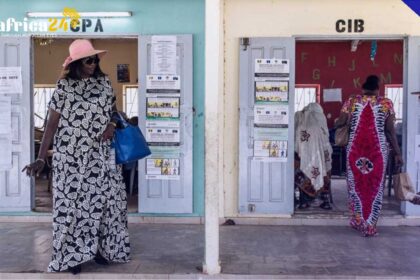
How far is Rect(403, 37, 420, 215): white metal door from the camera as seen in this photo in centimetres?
716

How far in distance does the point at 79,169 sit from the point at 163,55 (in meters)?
2.47

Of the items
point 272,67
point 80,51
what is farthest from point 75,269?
point 272,67

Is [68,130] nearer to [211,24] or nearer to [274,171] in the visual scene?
[211,24]

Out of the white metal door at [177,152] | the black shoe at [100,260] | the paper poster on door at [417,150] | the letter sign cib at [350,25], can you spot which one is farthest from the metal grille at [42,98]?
the paper poster on door at [417,150]

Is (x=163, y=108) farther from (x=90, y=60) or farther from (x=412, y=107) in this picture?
(x=412, y=107)

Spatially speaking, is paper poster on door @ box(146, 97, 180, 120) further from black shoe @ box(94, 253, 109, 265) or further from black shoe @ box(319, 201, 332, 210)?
black shoe @ box(319, 201, 332, 210)

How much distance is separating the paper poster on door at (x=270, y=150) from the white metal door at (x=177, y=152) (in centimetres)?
82

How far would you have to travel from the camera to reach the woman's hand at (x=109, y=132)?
5262 millimetres

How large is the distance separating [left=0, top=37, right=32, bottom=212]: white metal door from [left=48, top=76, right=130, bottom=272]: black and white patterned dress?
2.31 metres

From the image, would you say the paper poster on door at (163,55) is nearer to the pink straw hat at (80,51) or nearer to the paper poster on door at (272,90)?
the paper poster on door at (272,90)

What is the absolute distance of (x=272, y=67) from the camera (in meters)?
7.25

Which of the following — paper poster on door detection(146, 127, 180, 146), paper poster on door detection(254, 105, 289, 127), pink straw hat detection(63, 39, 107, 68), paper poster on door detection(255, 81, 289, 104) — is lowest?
paper poster on door detection(146, 127, 180, 146)

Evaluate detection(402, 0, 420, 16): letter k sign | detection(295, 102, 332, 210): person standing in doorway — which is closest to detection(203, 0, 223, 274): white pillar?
detection(402, 0, 420, 16): letter k sign

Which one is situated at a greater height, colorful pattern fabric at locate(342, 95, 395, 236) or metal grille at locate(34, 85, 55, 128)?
metal grille at locate(34, 85, 55, 128)
